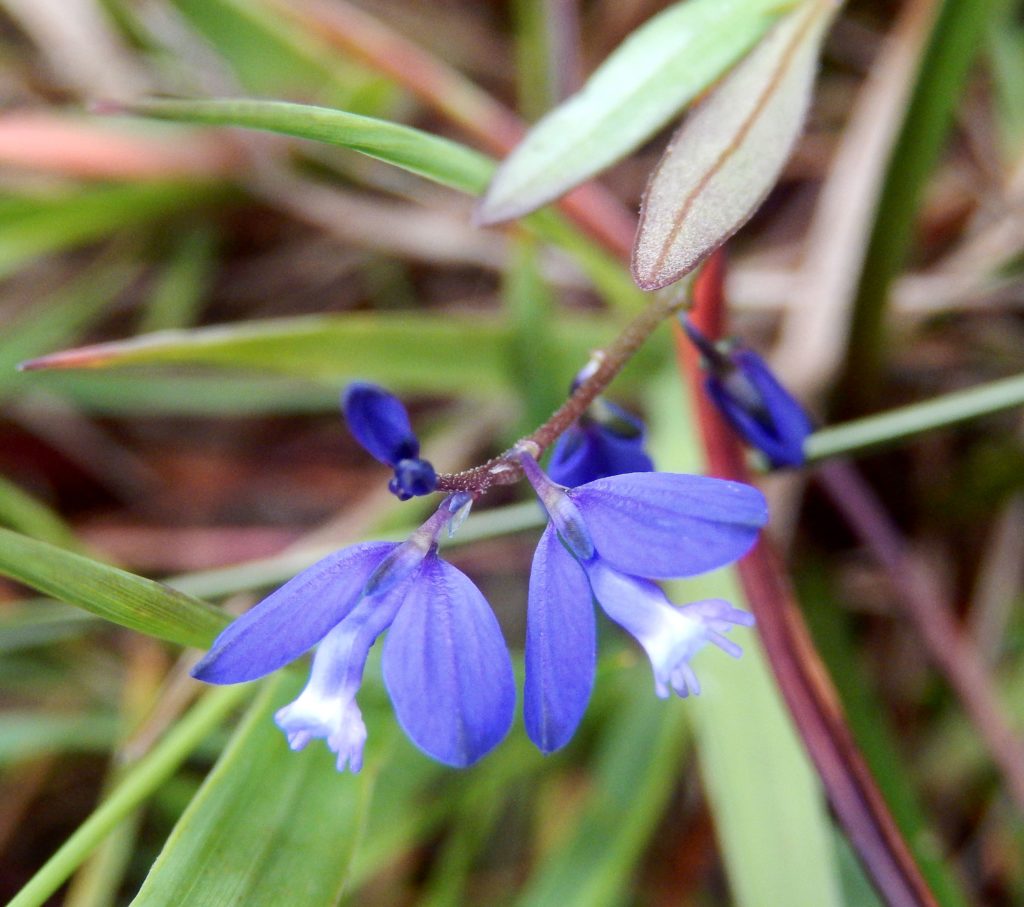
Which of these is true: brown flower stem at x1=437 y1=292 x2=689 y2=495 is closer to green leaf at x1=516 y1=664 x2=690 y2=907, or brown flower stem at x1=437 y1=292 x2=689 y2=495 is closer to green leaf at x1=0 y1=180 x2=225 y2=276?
green leaf at x1=516 y1=664 x2=690 y2=907

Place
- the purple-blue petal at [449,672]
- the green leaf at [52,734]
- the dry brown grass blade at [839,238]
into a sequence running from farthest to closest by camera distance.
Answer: the dry brown grass blade at [839,238]
the green leaf at [52,734]
the purple-blue petal at [449,672]

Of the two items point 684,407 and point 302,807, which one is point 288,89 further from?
point 302,807

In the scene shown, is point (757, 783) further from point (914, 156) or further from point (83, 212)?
point (83, 212)

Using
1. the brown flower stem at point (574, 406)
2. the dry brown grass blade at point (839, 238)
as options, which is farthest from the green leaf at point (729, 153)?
the dry brown grass blade at point (839, 238)

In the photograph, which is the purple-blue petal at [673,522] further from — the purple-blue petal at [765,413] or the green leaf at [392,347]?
the green leaf at [392,347]

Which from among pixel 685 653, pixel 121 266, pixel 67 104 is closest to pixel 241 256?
pixel 121 266

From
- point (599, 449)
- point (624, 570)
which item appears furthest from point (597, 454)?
point (624, 570)
